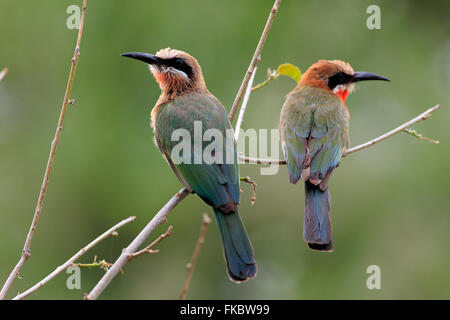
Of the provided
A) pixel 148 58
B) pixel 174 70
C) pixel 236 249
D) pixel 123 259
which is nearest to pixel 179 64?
pixel 174 70

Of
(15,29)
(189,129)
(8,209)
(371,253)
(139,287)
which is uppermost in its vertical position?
(15,29)

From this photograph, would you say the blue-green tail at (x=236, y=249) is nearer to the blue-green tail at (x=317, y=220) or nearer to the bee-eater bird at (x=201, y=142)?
the bee-eater bird at (x=201, y=142)

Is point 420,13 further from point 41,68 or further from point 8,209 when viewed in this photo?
point 8,209

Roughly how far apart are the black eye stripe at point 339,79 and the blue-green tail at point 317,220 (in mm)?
1080

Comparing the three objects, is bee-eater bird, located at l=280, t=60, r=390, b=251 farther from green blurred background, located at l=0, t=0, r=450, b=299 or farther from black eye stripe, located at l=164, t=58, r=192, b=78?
green blurred background, located at l=0, t=0, r=450, b=299

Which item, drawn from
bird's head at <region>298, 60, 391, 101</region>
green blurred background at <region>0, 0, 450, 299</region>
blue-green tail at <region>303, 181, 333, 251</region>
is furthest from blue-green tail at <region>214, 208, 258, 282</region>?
green blurred background at <region>0, 0, 450, 299</region>

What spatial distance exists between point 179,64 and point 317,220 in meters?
1.19

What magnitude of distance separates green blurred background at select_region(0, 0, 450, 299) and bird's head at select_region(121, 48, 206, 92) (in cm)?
220

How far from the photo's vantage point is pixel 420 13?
7469 millimetres

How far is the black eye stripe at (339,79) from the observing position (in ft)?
13.4

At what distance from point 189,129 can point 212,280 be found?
3509 mm

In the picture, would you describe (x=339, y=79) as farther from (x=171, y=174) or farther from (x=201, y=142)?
(x=171, y=174)

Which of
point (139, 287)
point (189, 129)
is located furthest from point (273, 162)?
point (139, 287)
